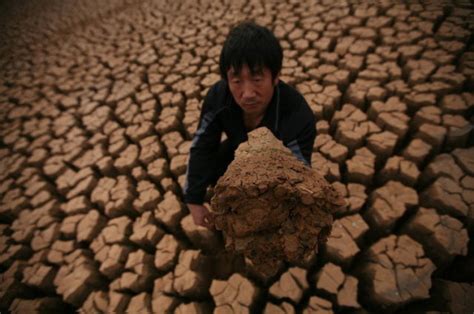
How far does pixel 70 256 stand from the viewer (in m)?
1.53

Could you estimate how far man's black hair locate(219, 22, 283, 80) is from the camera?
3.42 feet

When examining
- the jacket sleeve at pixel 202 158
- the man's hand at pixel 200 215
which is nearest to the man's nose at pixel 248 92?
the jacket sleeve at pixel 202 158

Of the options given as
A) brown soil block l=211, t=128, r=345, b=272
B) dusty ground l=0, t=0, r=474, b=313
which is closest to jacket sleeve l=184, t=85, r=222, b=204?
dusty ground l=0, t=0, r=474, b=313

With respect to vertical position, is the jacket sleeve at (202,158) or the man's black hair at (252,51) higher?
the man's black hair at (252,51)

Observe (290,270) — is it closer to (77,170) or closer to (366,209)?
(366,209)

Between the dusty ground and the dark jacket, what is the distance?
303 millimetres

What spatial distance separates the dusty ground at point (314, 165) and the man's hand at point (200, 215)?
0.26 ft

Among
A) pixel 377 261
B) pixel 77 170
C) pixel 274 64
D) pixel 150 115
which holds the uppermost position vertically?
pixel 274 64

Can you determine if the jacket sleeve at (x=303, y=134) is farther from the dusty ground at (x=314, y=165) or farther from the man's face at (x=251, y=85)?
the dusty ground at (x=314, y=165)

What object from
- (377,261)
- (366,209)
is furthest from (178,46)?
(377,261)

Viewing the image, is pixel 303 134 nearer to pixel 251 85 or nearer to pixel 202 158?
pixel 251 85

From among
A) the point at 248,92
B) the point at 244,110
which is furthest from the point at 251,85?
the point at 244,110

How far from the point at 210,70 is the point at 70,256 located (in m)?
2.00

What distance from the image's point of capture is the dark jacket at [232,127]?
3.87 feet
